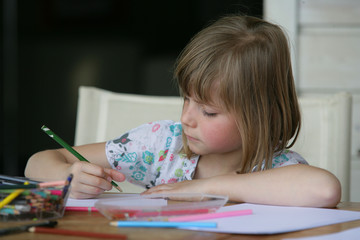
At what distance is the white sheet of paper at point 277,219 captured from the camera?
2.24 ft

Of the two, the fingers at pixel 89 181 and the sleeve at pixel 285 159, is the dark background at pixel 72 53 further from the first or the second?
the fingers at pixel 89 181

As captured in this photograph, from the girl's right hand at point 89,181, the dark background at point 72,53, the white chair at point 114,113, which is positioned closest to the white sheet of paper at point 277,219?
the girl's right hand at point 89,181

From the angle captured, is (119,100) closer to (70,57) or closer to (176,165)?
(176,165)

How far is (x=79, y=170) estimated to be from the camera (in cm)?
94

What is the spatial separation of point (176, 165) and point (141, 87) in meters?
1.31

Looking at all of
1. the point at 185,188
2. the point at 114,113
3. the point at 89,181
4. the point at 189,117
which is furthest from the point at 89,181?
the point at 114,113

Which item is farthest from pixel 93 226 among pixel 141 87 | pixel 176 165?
pixel 141 87

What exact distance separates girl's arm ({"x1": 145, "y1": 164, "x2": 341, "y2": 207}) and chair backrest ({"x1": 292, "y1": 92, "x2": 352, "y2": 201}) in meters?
0.45

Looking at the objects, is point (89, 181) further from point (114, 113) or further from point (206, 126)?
point (114, 113)

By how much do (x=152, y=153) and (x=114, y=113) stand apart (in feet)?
0.69

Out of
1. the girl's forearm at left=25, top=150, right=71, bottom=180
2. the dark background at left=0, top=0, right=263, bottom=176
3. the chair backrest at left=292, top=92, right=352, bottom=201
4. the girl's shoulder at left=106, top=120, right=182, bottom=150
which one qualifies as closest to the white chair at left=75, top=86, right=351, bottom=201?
the chair backrest at left=292, top=92, right=352, bottom=201

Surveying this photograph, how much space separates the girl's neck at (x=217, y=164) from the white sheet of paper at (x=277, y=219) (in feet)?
1.23

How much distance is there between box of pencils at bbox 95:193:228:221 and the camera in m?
0.72

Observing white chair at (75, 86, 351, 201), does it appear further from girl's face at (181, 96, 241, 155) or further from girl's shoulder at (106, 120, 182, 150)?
girl's face at (181, 96, 241, 155)
